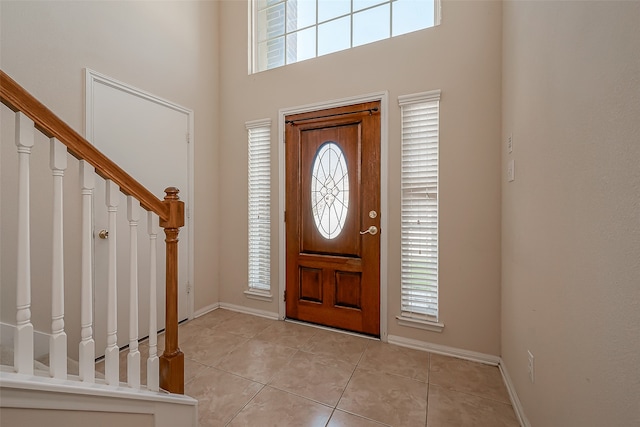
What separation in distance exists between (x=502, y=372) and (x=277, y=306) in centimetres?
198

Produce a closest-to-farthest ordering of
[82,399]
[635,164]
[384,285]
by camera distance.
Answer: [635,164] < [82,399] < [384,285]

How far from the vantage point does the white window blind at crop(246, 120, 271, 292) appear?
113 inches

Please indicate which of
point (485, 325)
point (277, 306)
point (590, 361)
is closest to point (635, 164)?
point (590, 361)

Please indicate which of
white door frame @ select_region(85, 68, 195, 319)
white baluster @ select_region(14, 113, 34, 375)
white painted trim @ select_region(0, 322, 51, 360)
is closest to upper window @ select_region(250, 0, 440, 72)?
white door frame @ select_region(85, 68, 195, 319)

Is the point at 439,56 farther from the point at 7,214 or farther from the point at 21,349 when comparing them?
the point at 7,214

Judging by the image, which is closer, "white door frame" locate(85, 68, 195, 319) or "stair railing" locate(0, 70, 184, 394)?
"stair railing" locate(0, 70, 184, 394)

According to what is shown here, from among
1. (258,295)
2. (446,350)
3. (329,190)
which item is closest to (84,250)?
(329,190)

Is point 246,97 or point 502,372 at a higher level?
point 246,97

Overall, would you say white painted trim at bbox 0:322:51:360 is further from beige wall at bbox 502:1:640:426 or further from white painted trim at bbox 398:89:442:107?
white painted trim at bbox 398:89:442:107

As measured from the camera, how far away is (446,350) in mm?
2146

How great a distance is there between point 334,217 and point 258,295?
1.22 meters

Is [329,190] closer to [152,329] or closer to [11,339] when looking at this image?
[152,329]

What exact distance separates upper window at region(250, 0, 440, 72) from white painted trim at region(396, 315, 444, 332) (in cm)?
248

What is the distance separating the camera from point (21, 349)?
2.69ft
